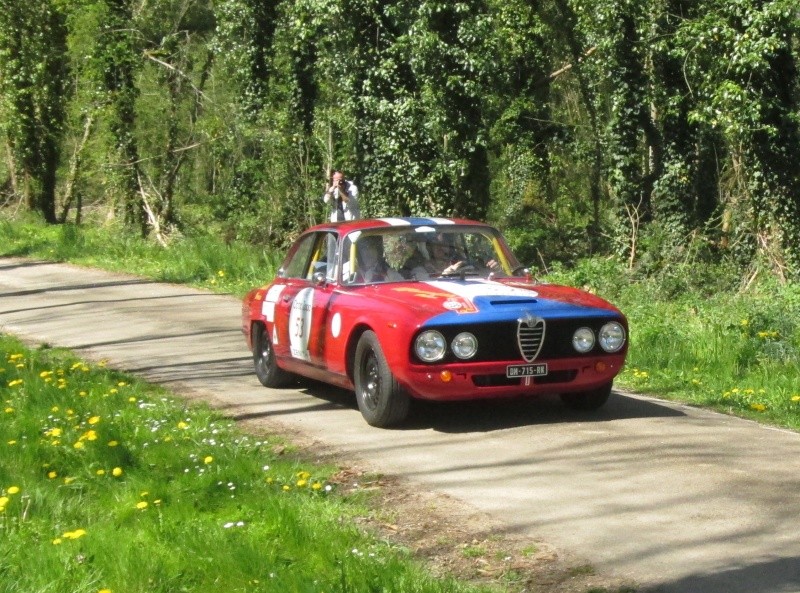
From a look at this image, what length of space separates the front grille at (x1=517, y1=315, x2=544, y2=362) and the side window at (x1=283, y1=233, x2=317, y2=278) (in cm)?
266

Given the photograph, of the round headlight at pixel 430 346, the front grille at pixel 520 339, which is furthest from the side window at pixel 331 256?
the front grille at pixel 520 339

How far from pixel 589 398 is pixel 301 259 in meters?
2.93

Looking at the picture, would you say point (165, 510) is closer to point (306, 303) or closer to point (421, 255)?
point (306, 303)

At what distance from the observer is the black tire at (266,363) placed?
11.7 meters

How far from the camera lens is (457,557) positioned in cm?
614

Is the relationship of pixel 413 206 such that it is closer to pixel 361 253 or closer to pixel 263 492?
pixel 361 253

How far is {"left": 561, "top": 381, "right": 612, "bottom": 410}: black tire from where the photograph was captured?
983 centimetres

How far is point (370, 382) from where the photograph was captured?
31.7 ft

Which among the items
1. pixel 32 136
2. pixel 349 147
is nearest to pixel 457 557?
pixel 349 147

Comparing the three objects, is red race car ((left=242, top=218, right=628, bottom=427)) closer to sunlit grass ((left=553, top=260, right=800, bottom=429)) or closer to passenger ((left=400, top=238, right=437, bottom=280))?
passenger ((left=400, top=238, right=437, bottom=280))

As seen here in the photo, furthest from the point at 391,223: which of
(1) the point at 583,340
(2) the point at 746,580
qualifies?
(2) the point at 746,580

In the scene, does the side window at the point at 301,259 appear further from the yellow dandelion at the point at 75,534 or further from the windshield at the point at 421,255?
the yellow dandelion at the point at 75,534

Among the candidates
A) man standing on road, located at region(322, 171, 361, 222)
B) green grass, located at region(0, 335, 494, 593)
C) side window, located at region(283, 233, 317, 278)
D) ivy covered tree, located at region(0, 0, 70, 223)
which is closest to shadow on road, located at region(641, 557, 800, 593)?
green grass, located at region(0, 335, 494, 593)

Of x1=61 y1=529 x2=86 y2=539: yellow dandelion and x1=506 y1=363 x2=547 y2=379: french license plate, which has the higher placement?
x1=506 y1=363 x2=547 y2=379: french license plate
